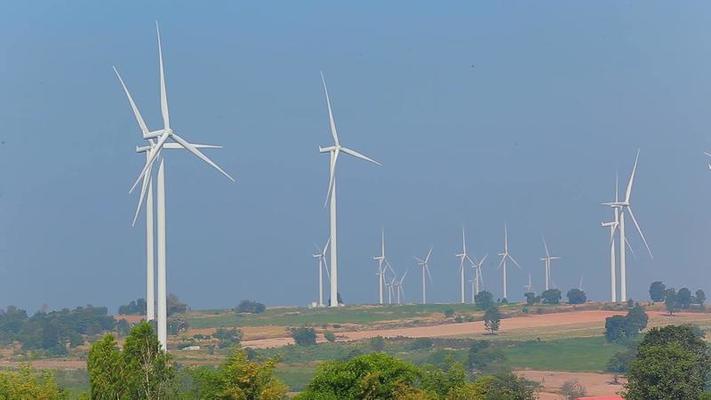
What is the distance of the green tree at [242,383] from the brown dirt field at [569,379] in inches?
2838

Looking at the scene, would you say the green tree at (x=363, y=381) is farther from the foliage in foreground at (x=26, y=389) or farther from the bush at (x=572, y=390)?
the bush at (x=572, y=390)

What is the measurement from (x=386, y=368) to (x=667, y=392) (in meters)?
32.9

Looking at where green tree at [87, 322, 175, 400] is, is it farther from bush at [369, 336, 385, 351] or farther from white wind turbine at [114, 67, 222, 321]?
bush at [369, 336, 385, 351]

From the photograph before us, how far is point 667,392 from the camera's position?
10669 cm

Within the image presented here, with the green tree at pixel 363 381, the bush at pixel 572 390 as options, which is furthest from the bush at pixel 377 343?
the green tree at pixel 363 381

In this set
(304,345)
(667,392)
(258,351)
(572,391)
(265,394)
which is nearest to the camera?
(265,394)

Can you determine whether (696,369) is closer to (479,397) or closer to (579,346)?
(479,397)

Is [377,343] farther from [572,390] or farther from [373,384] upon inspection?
[373,384]

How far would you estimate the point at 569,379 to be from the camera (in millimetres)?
164625

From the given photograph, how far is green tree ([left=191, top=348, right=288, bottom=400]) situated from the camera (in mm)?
71125

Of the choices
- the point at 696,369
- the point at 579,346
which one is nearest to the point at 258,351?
the point at 579,346

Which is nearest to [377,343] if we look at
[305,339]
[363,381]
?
[305,339]

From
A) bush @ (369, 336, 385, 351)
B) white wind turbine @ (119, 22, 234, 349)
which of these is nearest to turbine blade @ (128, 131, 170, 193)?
white wind turbine @ (119, 22, 234, 349)

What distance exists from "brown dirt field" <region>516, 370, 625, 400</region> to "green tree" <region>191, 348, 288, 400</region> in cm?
7209
